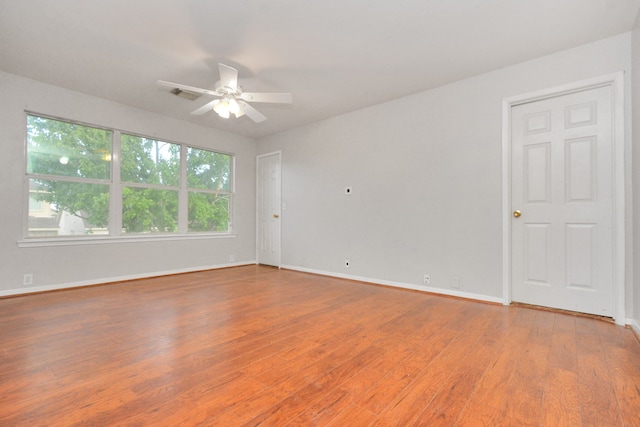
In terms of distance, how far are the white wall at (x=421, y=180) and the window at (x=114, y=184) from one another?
185cm

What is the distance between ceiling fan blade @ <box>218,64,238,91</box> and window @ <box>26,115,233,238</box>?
248 centimetres

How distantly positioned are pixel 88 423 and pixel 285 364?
995mm

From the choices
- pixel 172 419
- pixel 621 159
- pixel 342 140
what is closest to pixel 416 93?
pixel 342 140

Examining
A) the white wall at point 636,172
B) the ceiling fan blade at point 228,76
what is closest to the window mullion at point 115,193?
the ceiling fan blade at point 228,76

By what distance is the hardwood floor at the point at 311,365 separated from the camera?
1.41 m

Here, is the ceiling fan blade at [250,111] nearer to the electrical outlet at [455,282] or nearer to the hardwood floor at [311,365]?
the hardwood floor at [311,365]

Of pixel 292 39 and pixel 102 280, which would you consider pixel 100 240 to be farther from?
pixel 292 39

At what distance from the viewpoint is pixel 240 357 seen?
198cm

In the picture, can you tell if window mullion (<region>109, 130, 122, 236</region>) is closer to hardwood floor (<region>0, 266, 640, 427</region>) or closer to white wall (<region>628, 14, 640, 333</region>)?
hardwood floor (<region>0, 266, 640, 427</region>)

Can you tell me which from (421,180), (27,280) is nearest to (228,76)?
(421,180)

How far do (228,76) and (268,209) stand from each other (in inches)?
130

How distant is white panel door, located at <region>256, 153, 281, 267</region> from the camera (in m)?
5.80

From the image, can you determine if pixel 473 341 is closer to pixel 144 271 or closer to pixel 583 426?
pixel 583 426

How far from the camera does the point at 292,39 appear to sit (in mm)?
2758
